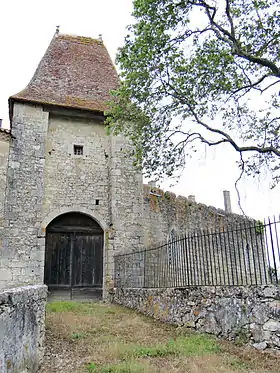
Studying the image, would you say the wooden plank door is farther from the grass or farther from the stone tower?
the grass

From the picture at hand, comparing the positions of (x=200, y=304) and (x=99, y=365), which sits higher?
(x=200, y=304)

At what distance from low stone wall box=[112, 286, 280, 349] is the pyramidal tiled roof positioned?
8492 millimetres

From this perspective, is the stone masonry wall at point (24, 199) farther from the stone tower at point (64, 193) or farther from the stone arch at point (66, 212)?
the stone arch at point (66, 212)

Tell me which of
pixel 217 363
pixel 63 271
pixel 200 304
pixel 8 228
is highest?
pixel 8 228

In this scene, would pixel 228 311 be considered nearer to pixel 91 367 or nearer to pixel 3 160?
pixel 91 367

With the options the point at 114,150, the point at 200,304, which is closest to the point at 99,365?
the point at 200,304

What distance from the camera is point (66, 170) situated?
12930 mm

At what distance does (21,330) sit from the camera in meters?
3.54

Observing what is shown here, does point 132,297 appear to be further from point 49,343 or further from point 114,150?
point 114,150

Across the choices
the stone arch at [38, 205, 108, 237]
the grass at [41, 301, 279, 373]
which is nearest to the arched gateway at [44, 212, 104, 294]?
the stone arch at [38, 205, 108, 237]

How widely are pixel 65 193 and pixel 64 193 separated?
4 cm

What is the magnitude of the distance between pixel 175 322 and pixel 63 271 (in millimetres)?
6221

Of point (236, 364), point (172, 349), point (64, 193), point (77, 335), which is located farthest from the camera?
point (64, 193)

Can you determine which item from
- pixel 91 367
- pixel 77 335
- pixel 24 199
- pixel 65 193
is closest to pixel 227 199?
pixel 65 193
